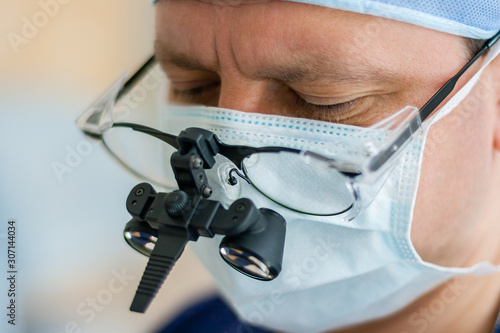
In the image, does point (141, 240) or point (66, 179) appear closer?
point (141, 240)

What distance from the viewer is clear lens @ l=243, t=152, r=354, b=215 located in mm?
1029

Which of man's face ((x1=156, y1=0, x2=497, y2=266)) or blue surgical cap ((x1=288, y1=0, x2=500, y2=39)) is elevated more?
blue surgical cap ((x1=288, y1=0, x2=500, y2=39))

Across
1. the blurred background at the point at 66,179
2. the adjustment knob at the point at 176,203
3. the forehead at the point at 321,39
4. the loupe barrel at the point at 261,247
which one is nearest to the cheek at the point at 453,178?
the forehead at the point at 321,39

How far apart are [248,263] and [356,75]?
430 millimetres

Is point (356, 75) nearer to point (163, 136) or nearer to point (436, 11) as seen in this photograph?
Result: point (436, 11)

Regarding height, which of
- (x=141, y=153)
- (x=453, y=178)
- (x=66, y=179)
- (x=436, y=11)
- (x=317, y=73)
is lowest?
(x=66, y=179)

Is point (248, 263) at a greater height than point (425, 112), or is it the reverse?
point (425, 112)

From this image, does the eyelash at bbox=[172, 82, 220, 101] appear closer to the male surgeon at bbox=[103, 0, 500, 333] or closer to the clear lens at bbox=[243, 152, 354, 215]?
the male surgeon at bbox=[103, 0, 500, 333]

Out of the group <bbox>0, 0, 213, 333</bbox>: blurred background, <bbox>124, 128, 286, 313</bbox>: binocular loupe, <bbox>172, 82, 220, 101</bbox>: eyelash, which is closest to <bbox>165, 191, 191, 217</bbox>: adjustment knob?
<bbox>124, 128, 286, 313</bbox>: binocular loupe

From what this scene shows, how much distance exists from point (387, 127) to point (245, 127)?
304 millimetres

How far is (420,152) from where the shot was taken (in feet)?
3.30

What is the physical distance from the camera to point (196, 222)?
896mm

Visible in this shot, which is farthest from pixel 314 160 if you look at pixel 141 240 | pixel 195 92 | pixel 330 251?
pixel 195 92

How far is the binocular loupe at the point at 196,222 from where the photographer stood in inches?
34.1
